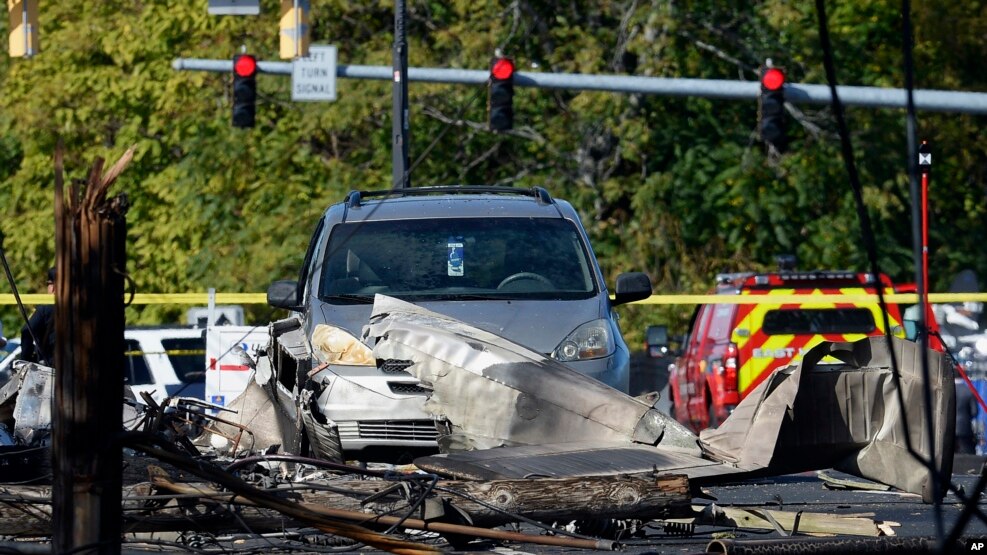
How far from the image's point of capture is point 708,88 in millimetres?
18094

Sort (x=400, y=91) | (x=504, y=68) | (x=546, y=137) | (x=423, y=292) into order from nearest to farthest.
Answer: (x=423, y=292)
(x=504, y=68)
(x=400, y=91)
(x=546, y=137)

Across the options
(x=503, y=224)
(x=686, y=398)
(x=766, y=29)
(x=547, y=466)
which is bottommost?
(x=686, y=398)

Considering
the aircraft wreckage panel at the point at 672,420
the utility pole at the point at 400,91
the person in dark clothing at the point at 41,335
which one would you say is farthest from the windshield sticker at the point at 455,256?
the utility pole at the point at 400,91

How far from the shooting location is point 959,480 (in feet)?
32.5

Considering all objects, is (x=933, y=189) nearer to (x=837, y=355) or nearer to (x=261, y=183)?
(x=261, y=183)

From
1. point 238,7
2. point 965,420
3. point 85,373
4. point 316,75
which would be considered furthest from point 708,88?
point 85,373

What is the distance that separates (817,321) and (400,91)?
257 inches

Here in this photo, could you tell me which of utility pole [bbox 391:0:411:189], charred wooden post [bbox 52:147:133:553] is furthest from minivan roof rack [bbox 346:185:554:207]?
utility pole [bbox 391:0:411:189]

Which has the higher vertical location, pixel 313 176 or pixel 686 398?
pixel 313 176

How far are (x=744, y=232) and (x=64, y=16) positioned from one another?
12566mm

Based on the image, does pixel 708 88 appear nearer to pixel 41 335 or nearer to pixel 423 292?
pixel 41 335

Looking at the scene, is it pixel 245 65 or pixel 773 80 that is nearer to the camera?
pixel 773 80

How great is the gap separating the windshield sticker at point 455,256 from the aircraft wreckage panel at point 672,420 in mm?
1696

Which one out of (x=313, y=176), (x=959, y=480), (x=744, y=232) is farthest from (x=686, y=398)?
(x=313, y=176)
